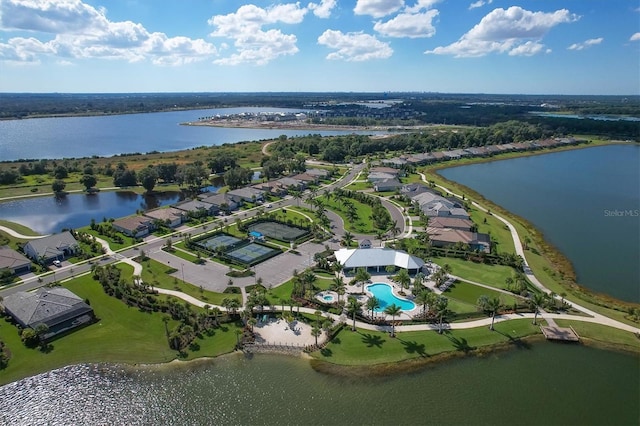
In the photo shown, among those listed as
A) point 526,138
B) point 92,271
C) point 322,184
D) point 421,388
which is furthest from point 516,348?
point 526,138

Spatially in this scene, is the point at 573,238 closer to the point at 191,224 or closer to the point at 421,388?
the point at 421,388

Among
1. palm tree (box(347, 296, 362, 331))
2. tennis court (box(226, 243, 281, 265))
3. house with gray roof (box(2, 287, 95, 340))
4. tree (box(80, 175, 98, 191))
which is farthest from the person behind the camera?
tree (box(80, 175, 98, 191))

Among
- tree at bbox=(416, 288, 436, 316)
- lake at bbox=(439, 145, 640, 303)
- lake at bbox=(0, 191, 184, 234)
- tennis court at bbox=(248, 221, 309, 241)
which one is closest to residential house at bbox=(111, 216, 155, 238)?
lake at bbox=(0, 191, 184, 234)

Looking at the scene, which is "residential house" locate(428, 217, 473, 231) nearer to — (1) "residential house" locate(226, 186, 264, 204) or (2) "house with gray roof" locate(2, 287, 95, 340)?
(1) "residential house" locate(226, 186, 264, 204)

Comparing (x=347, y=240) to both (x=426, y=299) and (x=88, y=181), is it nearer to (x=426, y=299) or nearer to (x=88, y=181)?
(x=426, y=299)

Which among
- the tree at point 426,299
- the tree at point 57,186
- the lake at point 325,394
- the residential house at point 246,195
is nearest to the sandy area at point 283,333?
the lake at point 325,394

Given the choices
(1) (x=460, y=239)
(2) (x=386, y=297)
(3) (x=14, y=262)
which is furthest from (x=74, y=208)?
(1) (x=460, y=239)
